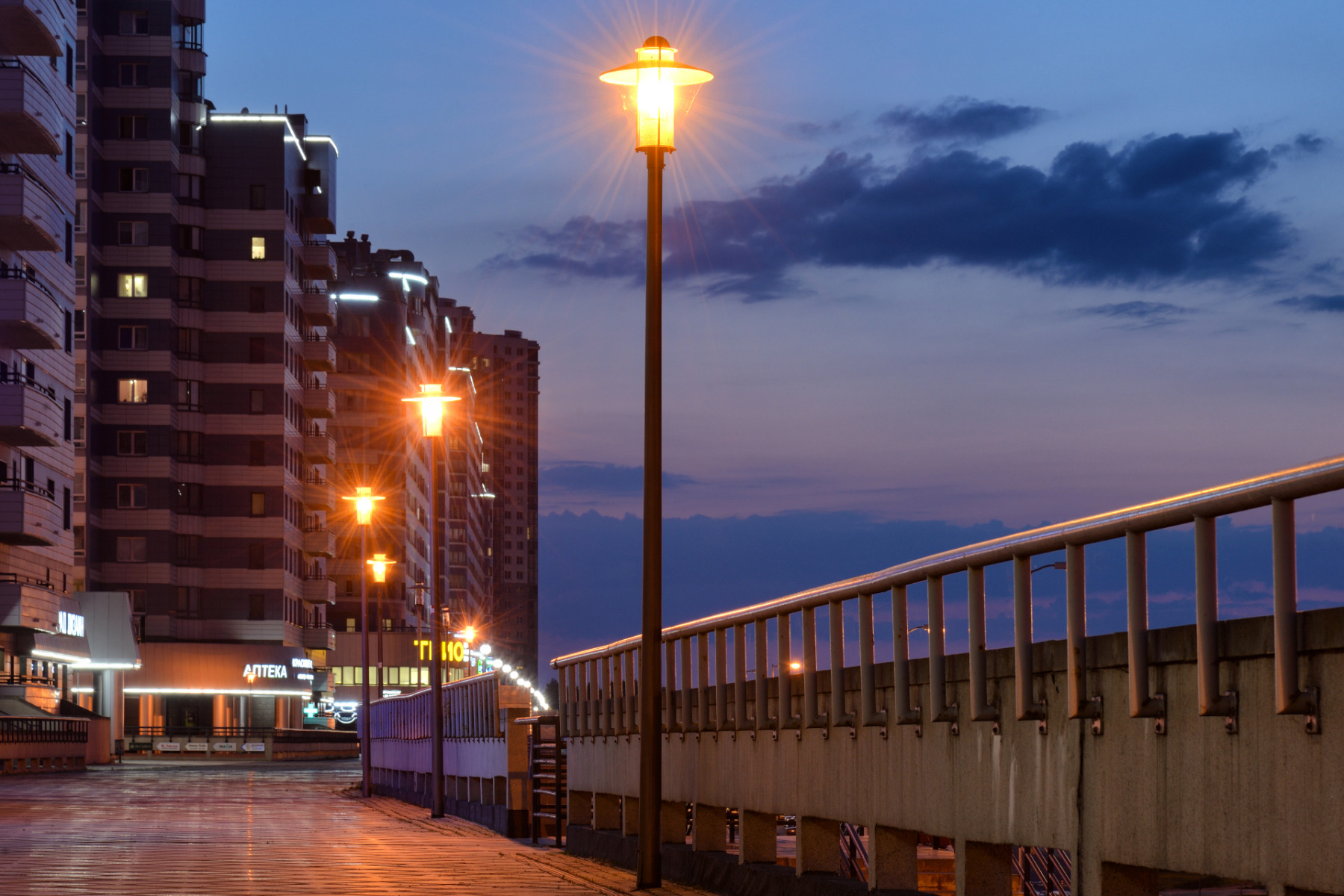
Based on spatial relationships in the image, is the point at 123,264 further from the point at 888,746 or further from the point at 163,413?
the point at 888,746

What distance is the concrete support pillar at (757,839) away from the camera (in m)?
13.5

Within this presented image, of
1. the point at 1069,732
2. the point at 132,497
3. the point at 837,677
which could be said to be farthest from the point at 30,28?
the point at 1069,732

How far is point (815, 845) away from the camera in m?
12.2

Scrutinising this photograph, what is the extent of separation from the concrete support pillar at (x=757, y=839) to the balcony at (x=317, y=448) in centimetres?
10647

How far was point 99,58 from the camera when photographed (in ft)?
329

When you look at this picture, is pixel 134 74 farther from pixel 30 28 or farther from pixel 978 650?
pixel 978 650

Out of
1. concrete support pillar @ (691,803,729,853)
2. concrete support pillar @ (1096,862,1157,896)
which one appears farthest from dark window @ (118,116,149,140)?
concrete support pillar @ (1096,862,1157,896)

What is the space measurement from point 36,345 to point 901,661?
5888 cm

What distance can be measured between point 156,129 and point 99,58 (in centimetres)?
472

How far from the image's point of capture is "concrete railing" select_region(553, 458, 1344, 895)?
652cm

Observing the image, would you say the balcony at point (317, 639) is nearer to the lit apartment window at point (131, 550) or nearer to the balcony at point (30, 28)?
the lit apartment window at point (131, 550)

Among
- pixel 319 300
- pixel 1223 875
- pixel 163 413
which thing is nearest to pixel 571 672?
pixel 1223 875

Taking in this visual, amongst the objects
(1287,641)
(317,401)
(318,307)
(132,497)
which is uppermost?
(318,307)

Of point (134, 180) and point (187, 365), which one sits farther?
point (187, 365)
